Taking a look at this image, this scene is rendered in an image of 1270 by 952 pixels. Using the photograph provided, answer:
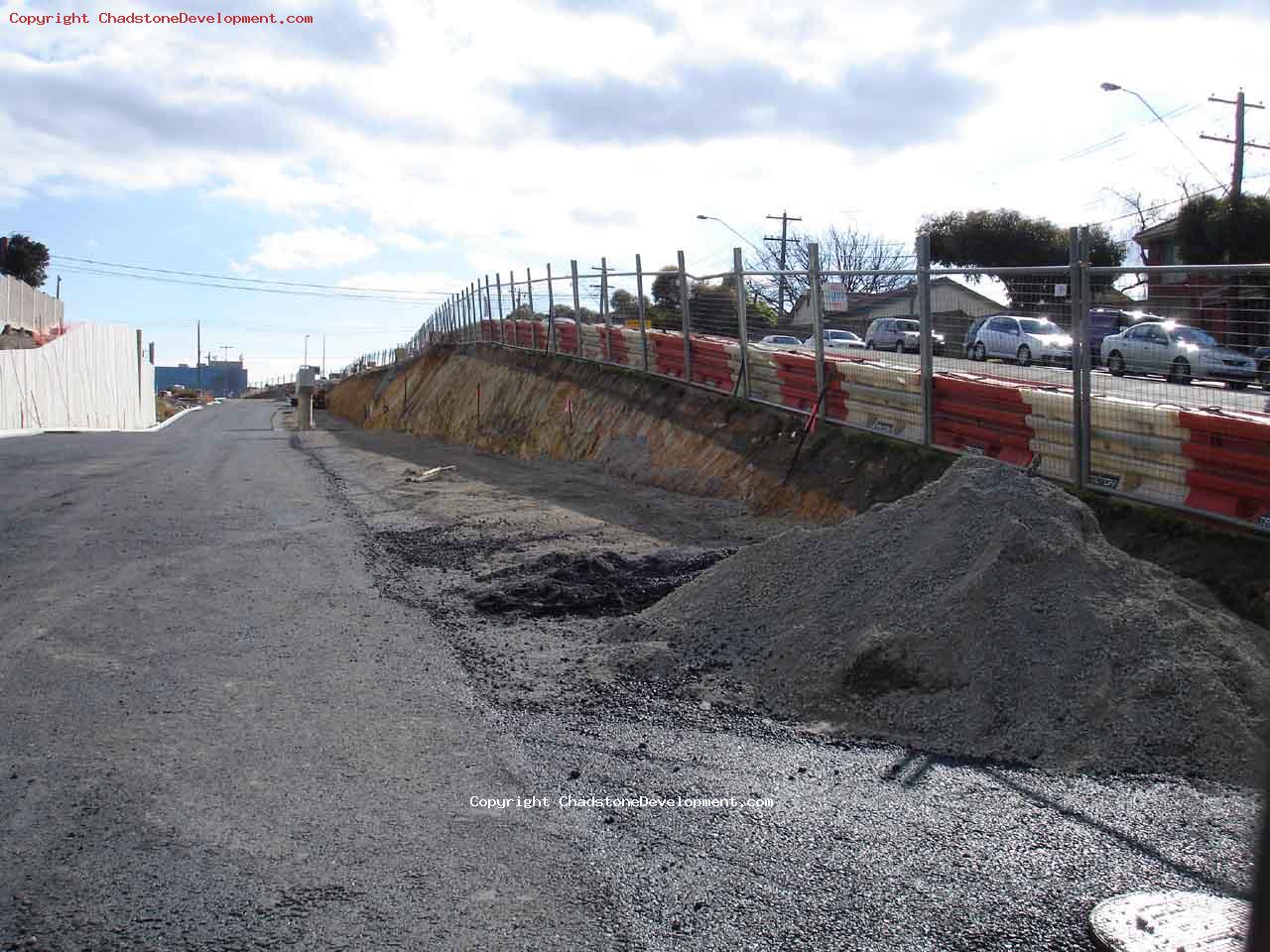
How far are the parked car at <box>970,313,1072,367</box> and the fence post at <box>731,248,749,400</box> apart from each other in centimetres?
406

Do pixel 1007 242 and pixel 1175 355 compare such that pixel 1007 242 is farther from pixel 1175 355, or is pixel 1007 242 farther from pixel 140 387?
pixel 140 387

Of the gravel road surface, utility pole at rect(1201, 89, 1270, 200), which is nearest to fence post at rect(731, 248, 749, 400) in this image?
the gravel road surface

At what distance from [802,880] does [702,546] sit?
20.1 ft

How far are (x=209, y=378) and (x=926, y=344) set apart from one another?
173313 millimetres

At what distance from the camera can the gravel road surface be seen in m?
3.43

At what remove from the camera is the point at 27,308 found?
164 feet

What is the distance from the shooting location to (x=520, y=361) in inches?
1088

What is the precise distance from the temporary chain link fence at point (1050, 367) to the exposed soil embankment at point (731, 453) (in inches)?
9.0

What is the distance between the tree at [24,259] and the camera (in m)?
63.3

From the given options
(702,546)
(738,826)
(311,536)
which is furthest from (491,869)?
(311,536)

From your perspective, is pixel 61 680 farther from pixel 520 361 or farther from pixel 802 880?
pixel 520 361

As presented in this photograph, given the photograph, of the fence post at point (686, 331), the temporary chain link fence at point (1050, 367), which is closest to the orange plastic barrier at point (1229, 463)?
the temporary chain link fence at point (1050, 367)

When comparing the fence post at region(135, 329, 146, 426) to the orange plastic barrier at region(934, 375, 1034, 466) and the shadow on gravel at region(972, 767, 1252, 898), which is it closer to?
the orange plastic barrier at region(934, 375, 1034, 466)

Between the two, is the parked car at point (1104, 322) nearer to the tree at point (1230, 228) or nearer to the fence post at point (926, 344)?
the fence post at point (926, 344)
